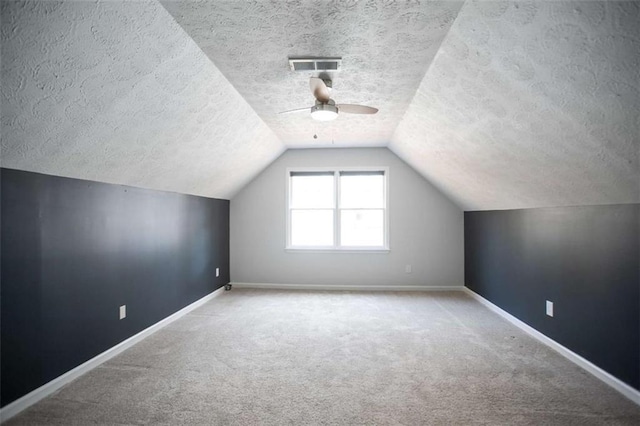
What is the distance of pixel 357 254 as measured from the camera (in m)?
5.34

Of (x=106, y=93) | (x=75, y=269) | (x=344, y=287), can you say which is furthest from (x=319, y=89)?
(x=344, y=287)

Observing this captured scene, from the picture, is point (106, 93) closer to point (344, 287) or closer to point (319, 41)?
point (319, 41)

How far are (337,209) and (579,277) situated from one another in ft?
11.2

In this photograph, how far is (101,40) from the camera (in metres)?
1.65

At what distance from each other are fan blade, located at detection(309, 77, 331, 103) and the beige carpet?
85.1 inches

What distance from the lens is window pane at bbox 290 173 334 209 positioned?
5.52m

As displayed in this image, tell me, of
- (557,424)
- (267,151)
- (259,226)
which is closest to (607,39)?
(557,424)

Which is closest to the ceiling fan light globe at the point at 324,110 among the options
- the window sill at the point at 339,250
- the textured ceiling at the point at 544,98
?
the textured ceiling at the point at 544,98

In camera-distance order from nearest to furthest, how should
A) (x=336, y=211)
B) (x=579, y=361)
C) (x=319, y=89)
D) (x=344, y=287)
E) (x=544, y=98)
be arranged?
(x=544, y=98)
(x=319, y=89)
(x=579, y=361)
(x=344, y=287)
(x=336, y=211)

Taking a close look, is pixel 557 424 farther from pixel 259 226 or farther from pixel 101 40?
pixel 259 226

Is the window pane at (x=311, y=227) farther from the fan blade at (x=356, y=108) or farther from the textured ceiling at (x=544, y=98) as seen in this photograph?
the fan blade at (x=356, y=108)

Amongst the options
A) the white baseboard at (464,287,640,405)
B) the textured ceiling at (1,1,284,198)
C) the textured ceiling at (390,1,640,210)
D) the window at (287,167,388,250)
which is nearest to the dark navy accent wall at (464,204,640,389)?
the white baseboard at (464,287,640,405)

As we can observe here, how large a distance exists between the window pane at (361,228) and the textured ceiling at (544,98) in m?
2.26

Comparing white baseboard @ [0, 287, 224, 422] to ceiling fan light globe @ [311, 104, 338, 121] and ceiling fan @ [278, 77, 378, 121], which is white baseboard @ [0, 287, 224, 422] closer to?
ceiling fan @ [278, 77, 378, 121]
